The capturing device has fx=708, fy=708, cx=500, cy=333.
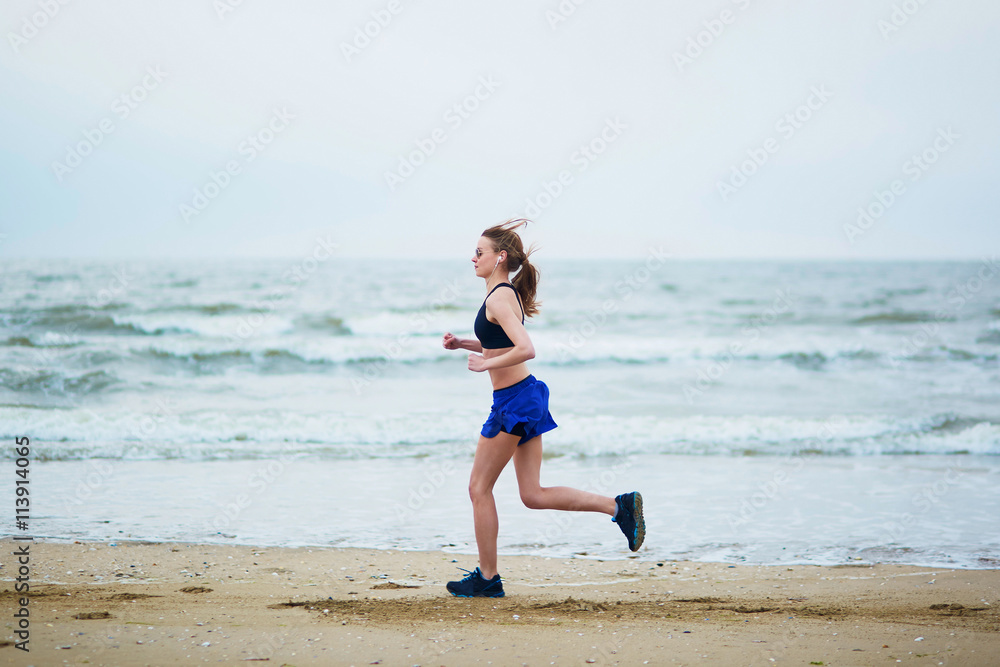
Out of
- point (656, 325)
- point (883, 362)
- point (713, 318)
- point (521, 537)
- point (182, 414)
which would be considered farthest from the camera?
point (713, 318)

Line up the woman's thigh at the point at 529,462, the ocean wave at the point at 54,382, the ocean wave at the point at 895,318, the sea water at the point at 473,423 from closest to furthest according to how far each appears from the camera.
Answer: the woman's thigh at the point at 529,462 → the sea water at the point at 473,423 → the ocean wave at the point at 54,382 → the ocean wave at the point at 895,318

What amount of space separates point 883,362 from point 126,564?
16820mm

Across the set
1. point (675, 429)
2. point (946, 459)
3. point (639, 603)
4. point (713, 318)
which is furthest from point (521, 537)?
point (713, 318)

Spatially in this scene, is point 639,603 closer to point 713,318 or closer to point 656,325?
point 656,325

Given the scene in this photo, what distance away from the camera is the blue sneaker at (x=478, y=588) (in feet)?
12.9

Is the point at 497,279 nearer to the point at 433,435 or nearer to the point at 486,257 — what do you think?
the point at 486,257

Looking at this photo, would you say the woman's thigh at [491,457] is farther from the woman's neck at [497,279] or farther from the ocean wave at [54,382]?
the ocean wave at [54,382]

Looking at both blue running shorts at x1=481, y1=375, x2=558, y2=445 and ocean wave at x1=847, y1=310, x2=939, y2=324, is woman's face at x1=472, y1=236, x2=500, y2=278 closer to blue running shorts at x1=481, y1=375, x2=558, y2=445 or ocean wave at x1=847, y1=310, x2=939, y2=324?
blue running shorts at x1=481, y1=375, x2=558, y2=445

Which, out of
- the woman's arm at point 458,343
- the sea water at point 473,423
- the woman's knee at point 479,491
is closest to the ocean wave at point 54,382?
the sea water at point 473,423

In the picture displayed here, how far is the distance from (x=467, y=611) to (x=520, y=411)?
42.8 inches

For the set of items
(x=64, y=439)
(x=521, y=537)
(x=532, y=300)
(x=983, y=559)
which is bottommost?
(x=983, y=559)

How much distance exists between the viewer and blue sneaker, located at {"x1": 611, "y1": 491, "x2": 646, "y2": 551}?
3.87 m

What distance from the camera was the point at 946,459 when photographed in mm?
8156

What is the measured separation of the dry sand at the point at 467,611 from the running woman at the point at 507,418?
1.32 feet
